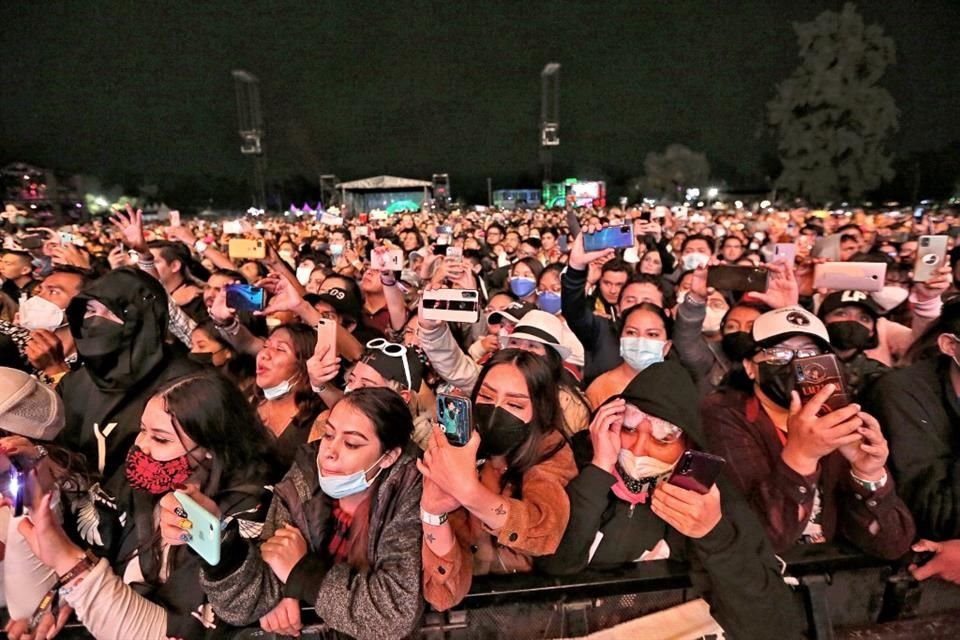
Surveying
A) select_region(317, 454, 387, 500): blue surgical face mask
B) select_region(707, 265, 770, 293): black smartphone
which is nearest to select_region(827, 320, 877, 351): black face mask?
select_region(707, 265, 770, 293): black smartphone

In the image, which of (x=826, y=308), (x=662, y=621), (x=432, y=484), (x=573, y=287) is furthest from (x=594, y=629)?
(x=826, y=308)

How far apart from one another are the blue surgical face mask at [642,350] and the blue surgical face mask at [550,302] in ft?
5.97

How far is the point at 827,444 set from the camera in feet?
5.90

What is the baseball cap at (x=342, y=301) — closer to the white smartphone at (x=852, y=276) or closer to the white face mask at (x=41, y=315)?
the white face mask at (x=41, y=315)

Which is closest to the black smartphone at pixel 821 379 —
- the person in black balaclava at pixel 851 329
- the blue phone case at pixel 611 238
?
the person in black balaclava at pixel 851 329

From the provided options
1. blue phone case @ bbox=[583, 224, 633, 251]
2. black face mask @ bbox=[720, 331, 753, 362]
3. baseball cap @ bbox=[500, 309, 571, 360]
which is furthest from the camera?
blue phone case @ bbox=[583, 224, 633, 251]

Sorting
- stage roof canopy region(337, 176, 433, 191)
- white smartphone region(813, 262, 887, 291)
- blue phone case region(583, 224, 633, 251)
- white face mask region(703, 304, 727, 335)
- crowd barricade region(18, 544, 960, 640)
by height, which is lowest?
crowd barricade region(18, 544, 960, 640)

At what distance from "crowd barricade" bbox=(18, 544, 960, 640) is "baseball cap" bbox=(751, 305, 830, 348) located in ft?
3.16

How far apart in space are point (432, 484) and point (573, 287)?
9.08 ft

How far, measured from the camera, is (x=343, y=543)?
2.16 metres

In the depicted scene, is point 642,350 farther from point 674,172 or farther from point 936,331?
point 674,172

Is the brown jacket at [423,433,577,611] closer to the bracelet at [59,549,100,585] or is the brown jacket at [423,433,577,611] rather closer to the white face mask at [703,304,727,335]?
the bracelet at [59,549,100,585]

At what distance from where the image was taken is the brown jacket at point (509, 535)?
1839mm

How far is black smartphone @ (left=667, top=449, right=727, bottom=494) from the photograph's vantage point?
1671 mm
